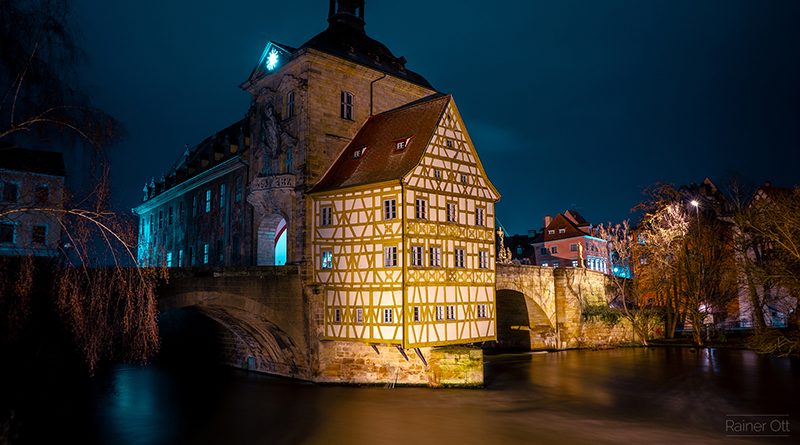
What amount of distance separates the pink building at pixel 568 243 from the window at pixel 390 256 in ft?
152

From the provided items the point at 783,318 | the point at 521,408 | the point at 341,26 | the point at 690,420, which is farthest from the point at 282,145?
the point at 783,318

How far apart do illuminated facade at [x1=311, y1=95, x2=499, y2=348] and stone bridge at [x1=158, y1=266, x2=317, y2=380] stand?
129 centimetres

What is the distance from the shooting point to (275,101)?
1091 inches

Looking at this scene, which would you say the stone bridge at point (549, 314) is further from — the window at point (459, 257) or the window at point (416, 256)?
the window at point (416, 256)

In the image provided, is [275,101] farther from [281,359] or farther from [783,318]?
[783,318]

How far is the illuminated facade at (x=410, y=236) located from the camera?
22.5 meters

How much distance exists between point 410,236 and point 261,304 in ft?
22.7

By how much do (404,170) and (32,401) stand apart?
49.2 feet

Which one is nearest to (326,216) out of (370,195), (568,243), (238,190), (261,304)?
(370,195)

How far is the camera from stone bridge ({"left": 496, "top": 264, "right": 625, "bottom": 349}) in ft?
121

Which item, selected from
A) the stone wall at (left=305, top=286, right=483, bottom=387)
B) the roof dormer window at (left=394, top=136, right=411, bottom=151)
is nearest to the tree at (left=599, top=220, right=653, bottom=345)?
the stone wall at (left=305, top=286, right=483, bottom=387)

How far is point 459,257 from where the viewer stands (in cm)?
2445

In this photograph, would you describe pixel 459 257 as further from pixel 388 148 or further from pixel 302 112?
pixel 302 112

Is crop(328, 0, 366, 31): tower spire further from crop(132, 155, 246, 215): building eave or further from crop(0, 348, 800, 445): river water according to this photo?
crop(0, 348, 800, 445): river water
